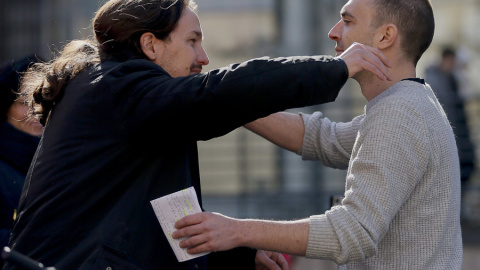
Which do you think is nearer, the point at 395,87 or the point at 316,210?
the point at 395,87

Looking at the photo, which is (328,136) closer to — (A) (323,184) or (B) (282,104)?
(B) (282,104)

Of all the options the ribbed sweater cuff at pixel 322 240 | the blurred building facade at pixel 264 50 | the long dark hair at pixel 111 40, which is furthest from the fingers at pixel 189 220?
the blurred building facade at pixel 264 50

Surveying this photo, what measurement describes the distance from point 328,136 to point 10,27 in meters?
6.72

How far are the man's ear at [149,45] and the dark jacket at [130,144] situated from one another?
0.19 meters

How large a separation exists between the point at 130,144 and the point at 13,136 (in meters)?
1.67

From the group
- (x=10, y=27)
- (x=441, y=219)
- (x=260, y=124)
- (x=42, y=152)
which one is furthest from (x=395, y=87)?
(x=10, y=27)

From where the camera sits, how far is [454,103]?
8156 millimetres

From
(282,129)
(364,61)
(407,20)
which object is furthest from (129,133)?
(407,20)

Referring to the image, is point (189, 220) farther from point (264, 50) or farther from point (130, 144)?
point (264, 50)

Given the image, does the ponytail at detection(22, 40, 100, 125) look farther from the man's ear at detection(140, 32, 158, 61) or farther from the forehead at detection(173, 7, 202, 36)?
the forehead at detection(173, 7, 202, 36)

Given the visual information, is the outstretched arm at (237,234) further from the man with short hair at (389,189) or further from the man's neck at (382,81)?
the man's neck at (382,81)

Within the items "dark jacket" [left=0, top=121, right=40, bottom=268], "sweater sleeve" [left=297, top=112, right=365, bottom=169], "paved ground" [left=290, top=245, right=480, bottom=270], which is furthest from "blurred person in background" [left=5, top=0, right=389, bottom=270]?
"paved ground" [left=290, top=245, right=480, bottom=270]

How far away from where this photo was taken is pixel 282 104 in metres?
2.71

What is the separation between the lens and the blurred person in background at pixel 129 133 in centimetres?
270
